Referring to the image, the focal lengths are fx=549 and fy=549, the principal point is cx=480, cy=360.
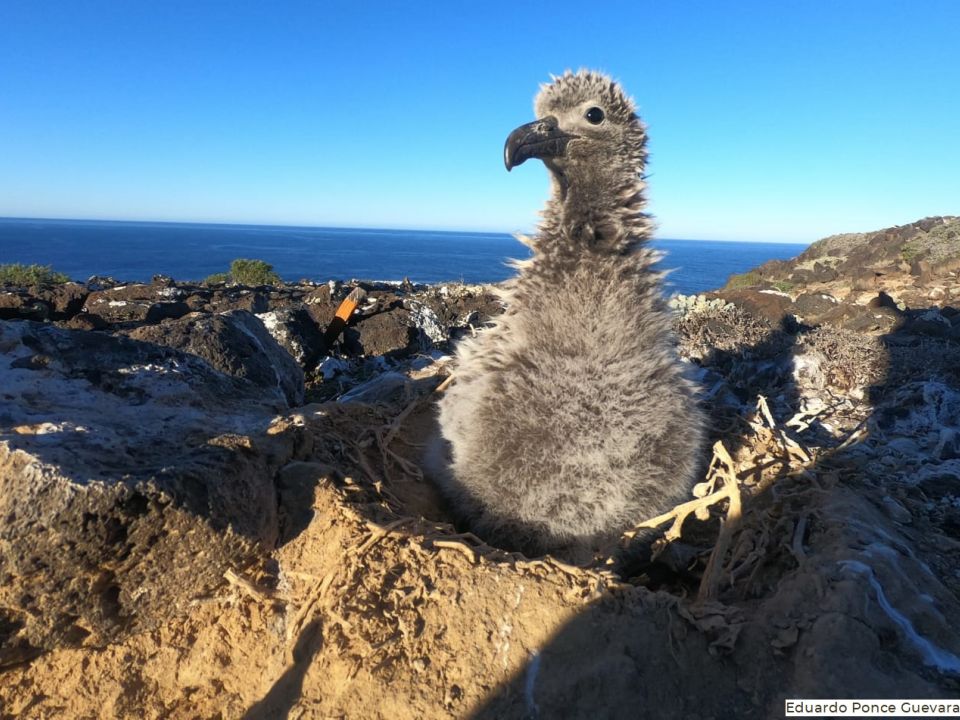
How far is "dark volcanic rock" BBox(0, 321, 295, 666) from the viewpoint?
6.10 feet

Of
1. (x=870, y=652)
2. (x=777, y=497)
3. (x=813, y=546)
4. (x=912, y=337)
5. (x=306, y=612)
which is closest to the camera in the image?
(x=870, y=652)

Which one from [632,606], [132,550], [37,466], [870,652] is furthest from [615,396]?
[37,466]

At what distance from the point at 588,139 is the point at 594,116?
13 cm

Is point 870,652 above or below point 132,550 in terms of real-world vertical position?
below

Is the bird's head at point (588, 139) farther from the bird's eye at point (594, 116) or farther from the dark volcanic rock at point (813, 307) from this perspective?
the dark volcanic rock at point (813, 307)

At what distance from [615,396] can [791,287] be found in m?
21.9

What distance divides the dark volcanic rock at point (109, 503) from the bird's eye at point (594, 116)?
2426 mm

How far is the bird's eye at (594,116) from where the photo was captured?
3166mm

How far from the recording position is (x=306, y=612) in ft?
7.32

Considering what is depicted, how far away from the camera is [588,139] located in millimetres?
3174

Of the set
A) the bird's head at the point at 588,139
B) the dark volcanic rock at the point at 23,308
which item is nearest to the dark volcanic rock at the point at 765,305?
the bird's head at the point at 588,139

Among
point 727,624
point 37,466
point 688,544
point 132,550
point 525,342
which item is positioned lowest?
point 688,544

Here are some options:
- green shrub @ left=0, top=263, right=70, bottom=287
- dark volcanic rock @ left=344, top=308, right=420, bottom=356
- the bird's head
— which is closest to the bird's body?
the bird's head

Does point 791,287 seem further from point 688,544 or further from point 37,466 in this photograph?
point 37,466
